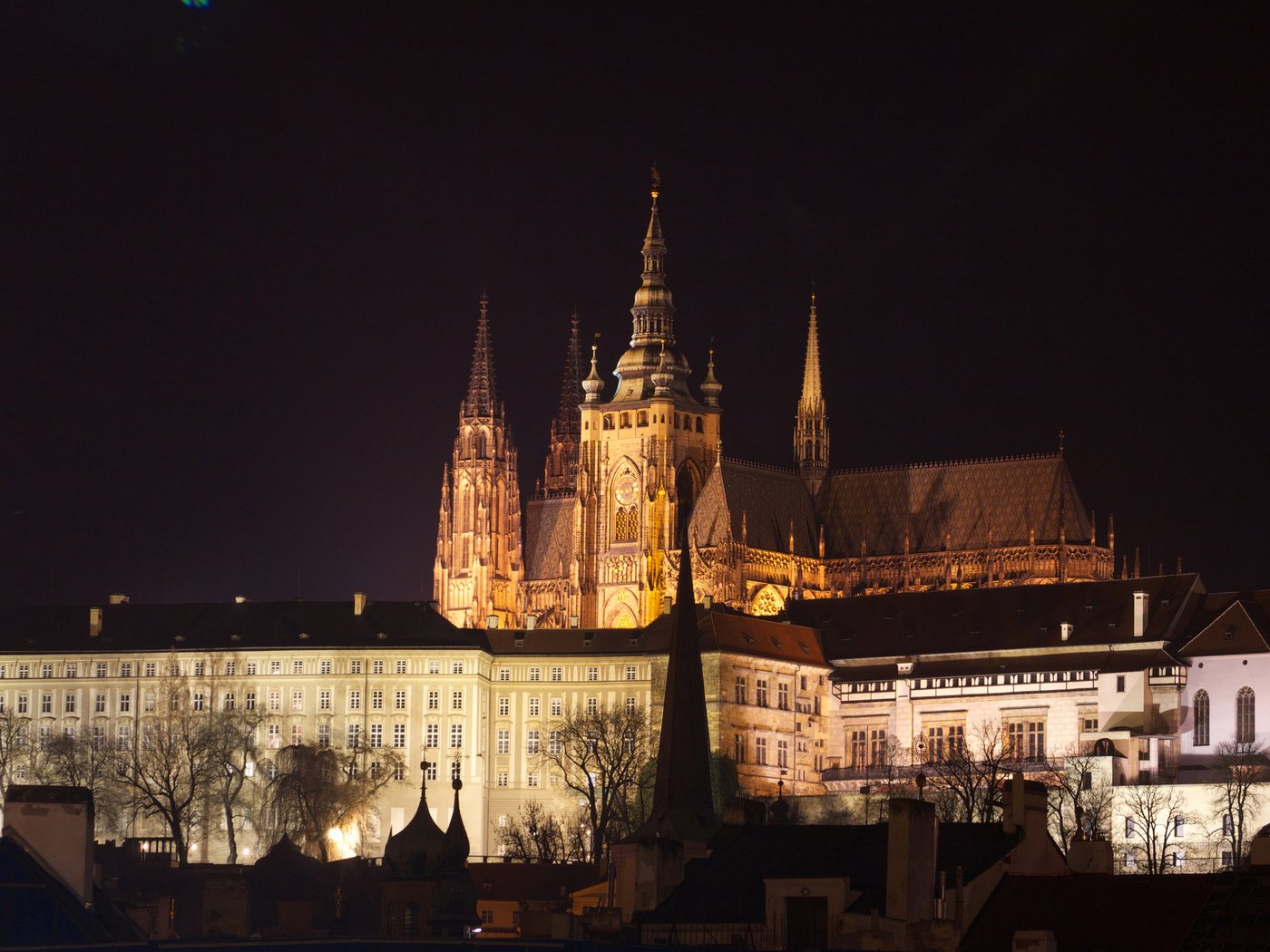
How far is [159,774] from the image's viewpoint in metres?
184

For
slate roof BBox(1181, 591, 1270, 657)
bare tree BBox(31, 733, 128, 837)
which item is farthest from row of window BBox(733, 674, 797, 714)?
bare tree BBox(31, 733, 128, 837)

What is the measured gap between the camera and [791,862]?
81.2 m

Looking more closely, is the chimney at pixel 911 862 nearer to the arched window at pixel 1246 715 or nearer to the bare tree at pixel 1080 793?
the bare tree at pixel 1080 793

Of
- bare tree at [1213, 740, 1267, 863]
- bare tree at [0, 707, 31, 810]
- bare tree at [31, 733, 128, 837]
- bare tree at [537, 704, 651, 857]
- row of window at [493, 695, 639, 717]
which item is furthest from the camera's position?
row of window at [493, 695, 639, 717]

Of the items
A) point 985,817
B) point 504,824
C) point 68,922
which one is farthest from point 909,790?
point 68,922

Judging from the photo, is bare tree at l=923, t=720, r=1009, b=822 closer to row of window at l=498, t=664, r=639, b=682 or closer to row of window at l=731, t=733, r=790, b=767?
row of window at l=731, t=733, r=790, b=767

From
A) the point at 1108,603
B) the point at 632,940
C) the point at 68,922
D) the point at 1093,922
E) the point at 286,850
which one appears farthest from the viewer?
the point at 1108,603

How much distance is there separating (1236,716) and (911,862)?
10543cm

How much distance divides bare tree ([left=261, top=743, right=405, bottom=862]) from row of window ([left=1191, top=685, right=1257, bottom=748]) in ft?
133

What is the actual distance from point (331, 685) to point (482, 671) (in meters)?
8.12

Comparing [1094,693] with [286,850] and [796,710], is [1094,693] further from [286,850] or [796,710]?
[286,850]

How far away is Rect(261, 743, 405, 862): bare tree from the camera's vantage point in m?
A: 177

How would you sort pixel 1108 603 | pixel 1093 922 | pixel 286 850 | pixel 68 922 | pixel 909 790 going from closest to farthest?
pixel 68 922 → pixel 1093 922 → pixel 286 850 → pixel 909 790 → pixel 1108 603

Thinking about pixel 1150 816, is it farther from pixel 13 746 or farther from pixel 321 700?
pixel 13 746
